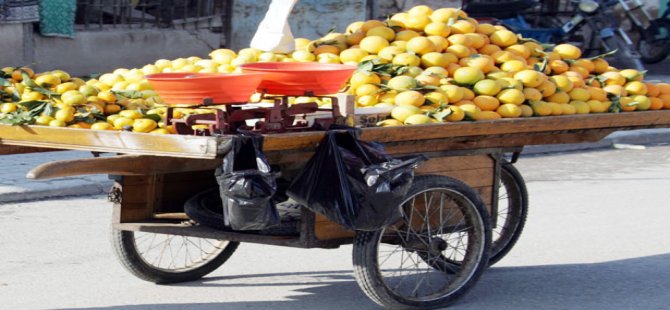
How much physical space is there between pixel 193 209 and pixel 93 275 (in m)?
1.08

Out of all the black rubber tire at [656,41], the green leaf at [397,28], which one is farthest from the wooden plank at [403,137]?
the black rubber tire at [656,41]

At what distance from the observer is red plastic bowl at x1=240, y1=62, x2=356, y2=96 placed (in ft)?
15.5

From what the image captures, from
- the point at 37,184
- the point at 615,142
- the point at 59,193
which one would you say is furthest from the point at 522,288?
the point at 615,142

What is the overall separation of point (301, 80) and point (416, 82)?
89 cm

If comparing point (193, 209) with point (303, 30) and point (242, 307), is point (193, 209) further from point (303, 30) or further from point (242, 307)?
point (303, 30)

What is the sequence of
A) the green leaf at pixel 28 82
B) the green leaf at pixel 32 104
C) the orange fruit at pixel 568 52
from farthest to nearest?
1. the orange fruit at pixel 568 52
2. the green leaf at pixel 28 82
3. the green leaf at pixel 32 104

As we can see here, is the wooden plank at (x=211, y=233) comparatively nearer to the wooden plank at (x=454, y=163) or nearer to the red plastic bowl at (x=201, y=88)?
the red plastic bowl at (x=201, y=88)

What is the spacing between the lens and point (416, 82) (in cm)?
546

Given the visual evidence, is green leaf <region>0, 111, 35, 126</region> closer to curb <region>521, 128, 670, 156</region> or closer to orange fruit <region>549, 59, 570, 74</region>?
orange fruit <region>549, 59, 570, 74</region>

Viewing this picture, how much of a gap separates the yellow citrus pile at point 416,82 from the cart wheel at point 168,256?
69cm

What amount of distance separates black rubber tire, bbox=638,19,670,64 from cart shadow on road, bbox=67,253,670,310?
11599mm

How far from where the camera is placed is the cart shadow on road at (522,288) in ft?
17.3

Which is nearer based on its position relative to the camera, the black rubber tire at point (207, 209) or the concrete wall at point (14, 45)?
the black rubber tire at point (207, 209)

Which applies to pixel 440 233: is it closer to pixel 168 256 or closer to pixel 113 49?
pixel 168 256
